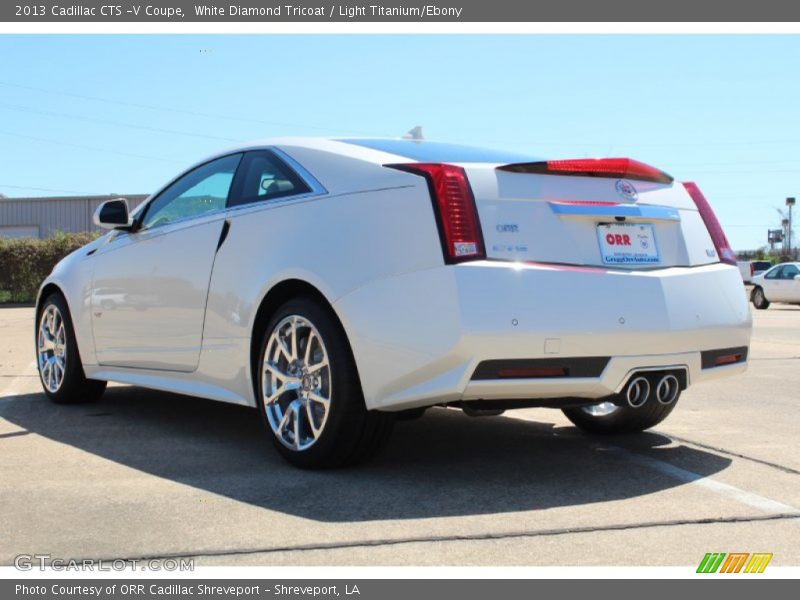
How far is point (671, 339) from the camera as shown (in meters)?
4.45

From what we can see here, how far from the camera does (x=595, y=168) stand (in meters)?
4.62

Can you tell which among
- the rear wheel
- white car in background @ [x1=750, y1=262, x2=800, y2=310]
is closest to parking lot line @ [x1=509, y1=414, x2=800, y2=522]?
white car in background @ [x1=750, y1=262, x2=800, y2=310]

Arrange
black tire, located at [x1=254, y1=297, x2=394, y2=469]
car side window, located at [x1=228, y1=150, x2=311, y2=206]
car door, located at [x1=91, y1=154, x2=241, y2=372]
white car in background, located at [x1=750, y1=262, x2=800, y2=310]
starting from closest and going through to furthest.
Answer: black tire, located at [x1=254, y1=297, x2=394, y2=469] → car side window, located at [x1=228, y1=150, x2=311, y2=206] → car door, located at [x1=91, y1=154, x2=241, y2=372] → white car in background, located at [x1=750, y1=262, x2=800, y2=310]

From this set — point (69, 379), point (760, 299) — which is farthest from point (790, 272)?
point (69, 379)

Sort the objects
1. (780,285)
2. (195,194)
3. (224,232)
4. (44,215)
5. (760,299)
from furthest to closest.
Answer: (44,215) < (760,299) < (780,285) < (195,194) < (224,232)

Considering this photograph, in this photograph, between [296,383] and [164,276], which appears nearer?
[296,383]

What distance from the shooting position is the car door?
18.1 feet

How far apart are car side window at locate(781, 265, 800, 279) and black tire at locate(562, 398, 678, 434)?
24.3m

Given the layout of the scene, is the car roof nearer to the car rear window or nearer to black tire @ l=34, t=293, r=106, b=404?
Result: the car rear window

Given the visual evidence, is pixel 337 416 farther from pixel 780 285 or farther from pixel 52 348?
pixel 780 285

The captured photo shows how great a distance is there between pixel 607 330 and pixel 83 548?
221cm

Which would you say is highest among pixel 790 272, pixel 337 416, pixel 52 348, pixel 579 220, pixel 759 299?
pixel 579 220

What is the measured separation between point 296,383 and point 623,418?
1.95 m

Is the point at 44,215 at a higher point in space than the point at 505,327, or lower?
lower
